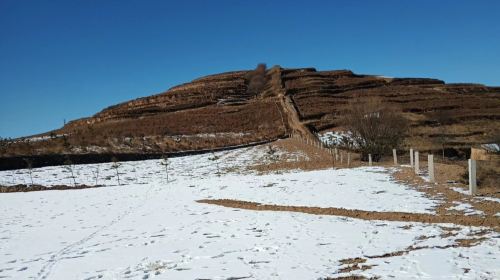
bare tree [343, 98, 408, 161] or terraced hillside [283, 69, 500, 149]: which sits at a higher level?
terraced hillside [283, 69, 500, 149]

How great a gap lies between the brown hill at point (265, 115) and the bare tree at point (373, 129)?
13.6 meters

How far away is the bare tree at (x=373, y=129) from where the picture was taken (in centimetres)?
3114

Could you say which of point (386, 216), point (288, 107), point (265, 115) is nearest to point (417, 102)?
point (288, 107)

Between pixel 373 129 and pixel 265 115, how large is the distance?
50.6 metres

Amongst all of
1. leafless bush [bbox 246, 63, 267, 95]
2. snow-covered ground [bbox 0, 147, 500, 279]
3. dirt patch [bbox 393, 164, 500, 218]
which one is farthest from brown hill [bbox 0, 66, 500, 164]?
snow-covered ground [bbox 0, 147, 500, 279]

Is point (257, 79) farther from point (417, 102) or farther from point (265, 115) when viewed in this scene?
point (417, 102)

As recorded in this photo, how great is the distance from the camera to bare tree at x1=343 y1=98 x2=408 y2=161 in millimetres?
→ 31141

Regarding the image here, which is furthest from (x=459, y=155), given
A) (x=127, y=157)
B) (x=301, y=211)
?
(x=301, y=211)

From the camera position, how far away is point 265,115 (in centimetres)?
8169

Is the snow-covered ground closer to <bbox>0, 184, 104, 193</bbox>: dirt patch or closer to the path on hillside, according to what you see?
<bbox>0, 184, 104, 193</bbox>: dirt patch

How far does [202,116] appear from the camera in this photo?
8431cm

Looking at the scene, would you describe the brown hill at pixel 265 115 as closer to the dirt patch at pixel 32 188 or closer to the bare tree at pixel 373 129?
the bare tree at pixel 373 129

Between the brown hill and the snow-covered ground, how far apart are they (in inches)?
1167

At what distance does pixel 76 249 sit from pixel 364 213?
7.64 meters
